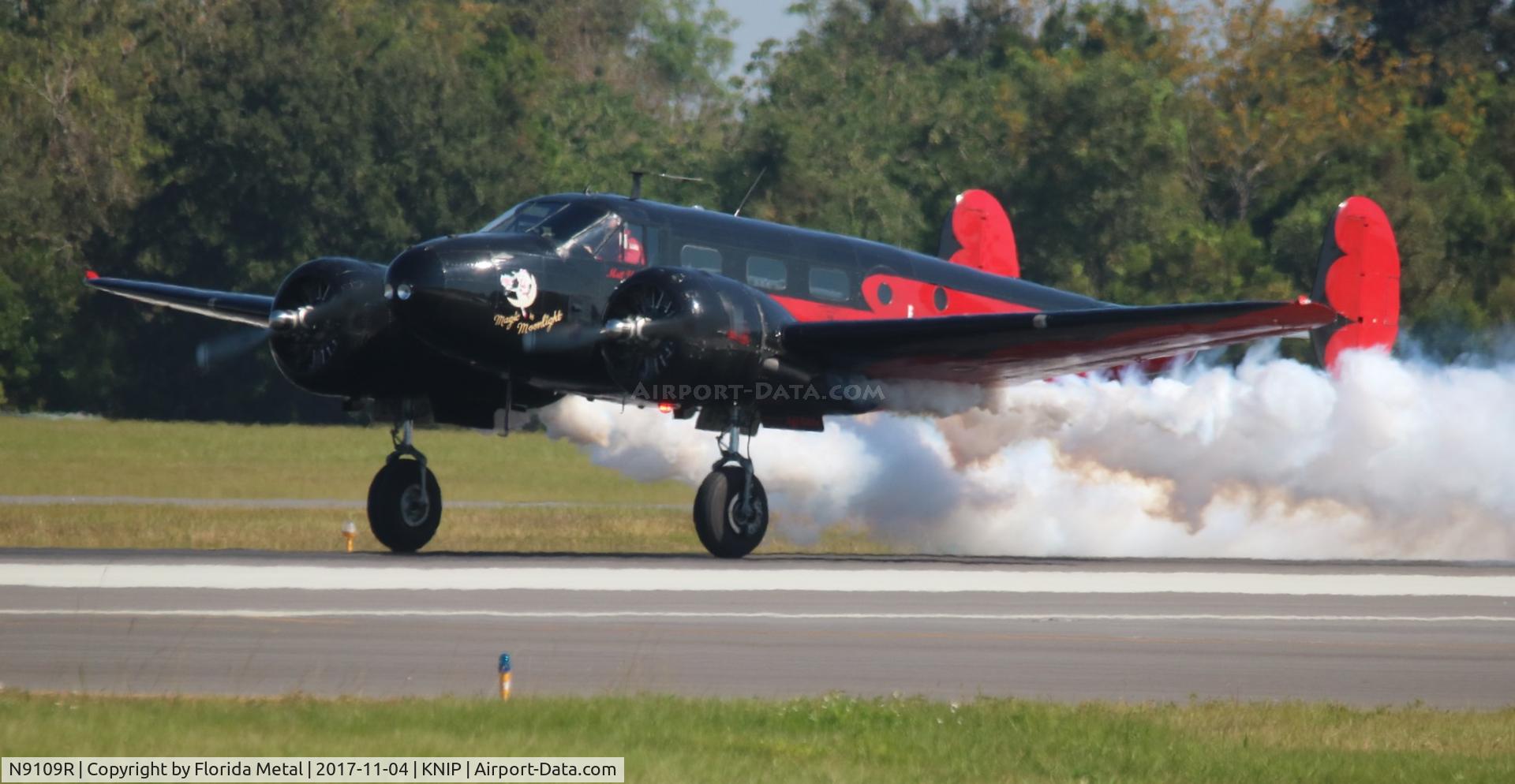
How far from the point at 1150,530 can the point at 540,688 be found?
19386 millimetres

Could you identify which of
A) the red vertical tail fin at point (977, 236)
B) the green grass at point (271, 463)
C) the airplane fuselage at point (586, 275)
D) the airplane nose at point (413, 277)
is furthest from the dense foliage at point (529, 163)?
the airplane nose at point (413, 277)

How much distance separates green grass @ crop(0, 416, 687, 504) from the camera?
50.8 metres

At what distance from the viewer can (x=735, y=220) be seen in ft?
92.9

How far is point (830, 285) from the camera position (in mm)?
28812

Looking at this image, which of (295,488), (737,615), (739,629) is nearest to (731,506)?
(737,615)

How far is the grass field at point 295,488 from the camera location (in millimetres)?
35375

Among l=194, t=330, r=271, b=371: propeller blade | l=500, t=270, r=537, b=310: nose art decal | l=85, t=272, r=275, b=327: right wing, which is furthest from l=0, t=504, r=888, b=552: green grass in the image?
l=500, t=270, r=537, b=310: nose art decal

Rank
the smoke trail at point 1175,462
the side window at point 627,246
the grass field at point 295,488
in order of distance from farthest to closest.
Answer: the grass field at point 295,488
the smoke trail at point 1175,462
the side window at point 627,246

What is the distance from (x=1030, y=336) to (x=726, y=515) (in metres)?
4.54

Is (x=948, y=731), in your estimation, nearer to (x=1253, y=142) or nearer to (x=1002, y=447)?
(x=1002, y=447)

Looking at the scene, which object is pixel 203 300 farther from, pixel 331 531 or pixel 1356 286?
pixel 1356 286

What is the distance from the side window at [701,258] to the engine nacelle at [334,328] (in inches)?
147

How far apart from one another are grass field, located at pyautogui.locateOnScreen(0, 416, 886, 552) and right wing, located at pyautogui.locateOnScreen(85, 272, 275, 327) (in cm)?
363

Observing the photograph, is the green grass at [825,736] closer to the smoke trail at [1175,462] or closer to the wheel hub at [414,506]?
the wheel hub at [414,506]
